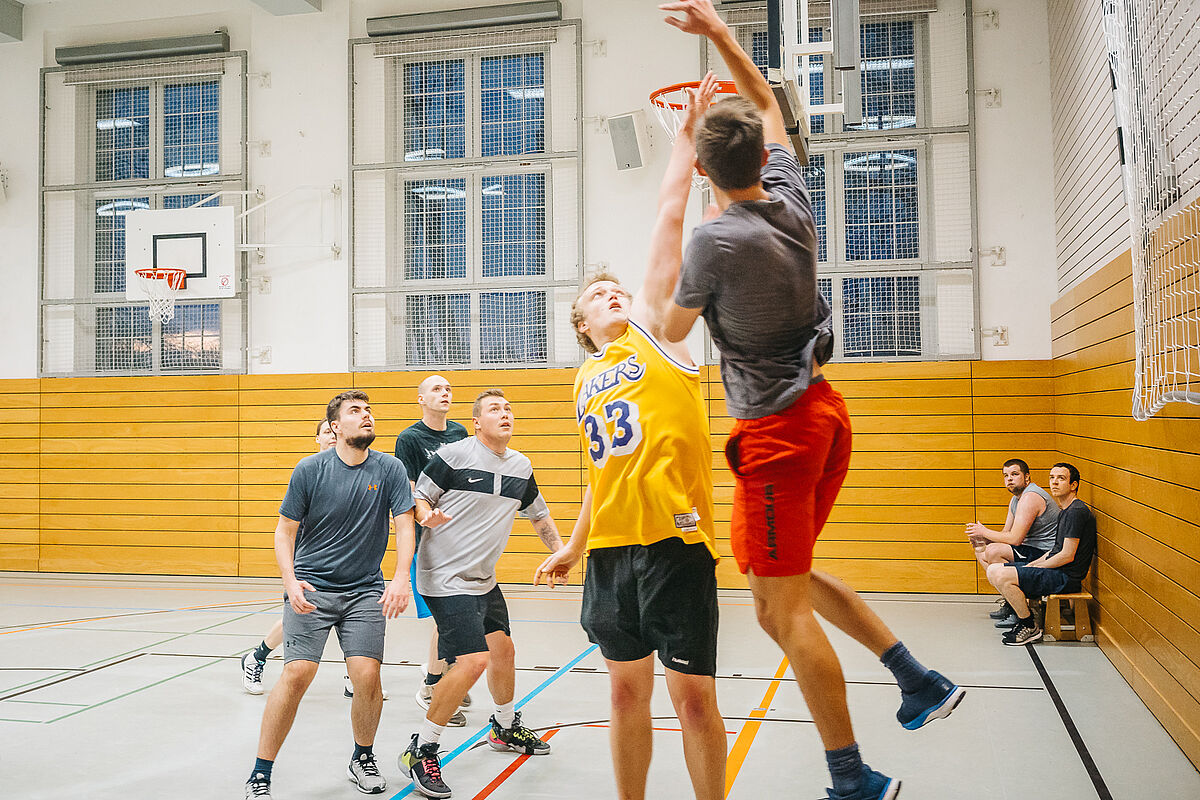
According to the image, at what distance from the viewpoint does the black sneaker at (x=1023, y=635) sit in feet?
23.8

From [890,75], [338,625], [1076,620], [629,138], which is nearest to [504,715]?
[338,625]

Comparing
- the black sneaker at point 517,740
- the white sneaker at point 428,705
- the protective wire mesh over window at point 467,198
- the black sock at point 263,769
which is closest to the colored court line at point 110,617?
the protective wire mesh over window at point 467,198

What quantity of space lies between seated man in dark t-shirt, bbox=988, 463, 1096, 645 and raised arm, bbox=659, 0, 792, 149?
549 centimetres

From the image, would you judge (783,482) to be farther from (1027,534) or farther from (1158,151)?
(1027,534)

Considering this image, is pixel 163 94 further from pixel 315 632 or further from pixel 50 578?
pixel 315 632

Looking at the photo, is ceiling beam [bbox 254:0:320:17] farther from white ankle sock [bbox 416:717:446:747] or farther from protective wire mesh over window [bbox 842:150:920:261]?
white ankle sock [bbox 416:717:446:747]

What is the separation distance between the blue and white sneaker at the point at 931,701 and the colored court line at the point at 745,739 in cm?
126

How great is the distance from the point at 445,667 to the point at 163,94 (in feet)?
31.6

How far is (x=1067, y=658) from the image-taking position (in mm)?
6738

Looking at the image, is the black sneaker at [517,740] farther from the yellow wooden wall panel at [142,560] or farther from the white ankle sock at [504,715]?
the yellow wooden wall panel at [142,560]

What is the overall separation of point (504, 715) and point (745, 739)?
1.24m

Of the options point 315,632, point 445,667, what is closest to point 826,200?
point 445,667

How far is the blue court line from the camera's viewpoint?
4293 mm

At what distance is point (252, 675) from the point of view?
240 inches
